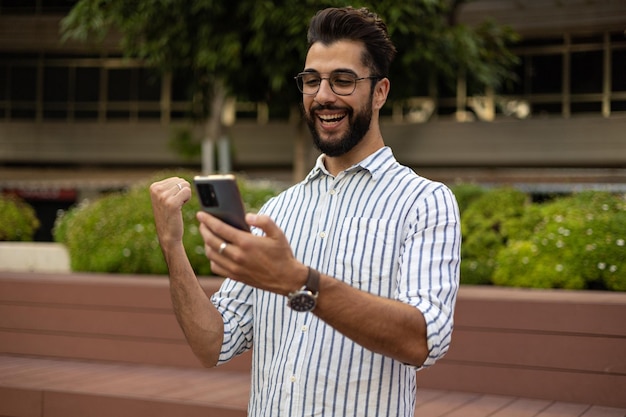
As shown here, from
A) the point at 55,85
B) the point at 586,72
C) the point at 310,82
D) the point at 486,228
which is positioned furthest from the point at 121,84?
the point at 310,82

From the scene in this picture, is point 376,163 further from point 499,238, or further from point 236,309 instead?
point 499,238

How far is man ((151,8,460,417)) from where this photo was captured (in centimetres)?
237

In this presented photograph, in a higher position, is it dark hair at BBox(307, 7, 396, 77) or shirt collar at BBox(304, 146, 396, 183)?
dark hair at BBox(307, 7, 396, 77)

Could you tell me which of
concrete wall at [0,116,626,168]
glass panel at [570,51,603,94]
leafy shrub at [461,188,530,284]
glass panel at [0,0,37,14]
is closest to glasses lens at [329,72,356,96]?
leafy shrub at [461,188,530,284]

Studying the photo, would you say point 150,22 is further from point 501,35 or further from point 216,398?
point 216,398

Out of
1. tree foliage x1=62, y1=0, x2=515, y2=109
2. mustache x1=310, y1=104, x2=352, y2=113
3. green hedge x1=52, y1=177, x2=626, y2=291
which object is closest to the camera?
mustache x1=310, y1=104, x2=352, y2=113

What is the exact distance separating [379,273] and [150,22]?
10.5 meters

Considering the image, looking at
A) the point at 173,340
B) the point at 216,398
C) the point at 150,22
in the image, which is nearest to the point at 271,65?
the point at 150,22

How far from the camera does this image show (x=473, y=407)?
5258mm

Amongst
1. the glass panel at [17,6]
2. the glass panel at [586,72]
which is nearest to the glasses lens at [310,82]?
the glass panel at [586,72]

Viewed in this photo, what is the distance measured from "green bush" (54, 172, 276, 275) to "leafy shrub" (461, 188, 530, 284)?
7.11ft

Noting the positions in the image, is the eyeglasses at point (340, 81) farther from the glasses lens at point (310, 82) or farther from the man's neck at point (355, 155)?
the man's neck at point (355, 155)

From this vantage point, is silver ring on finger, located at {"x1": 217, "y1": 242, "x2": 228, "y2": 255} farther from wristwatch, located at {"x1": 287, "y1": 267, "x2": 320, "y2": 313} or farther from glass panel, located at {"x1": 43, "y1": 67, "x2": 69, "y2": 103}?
glass panel, located at {"x1": 43, "y1": 67, "x2": 69, "y2": 103}

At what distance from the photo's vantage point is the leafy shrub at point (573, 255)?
674cm
